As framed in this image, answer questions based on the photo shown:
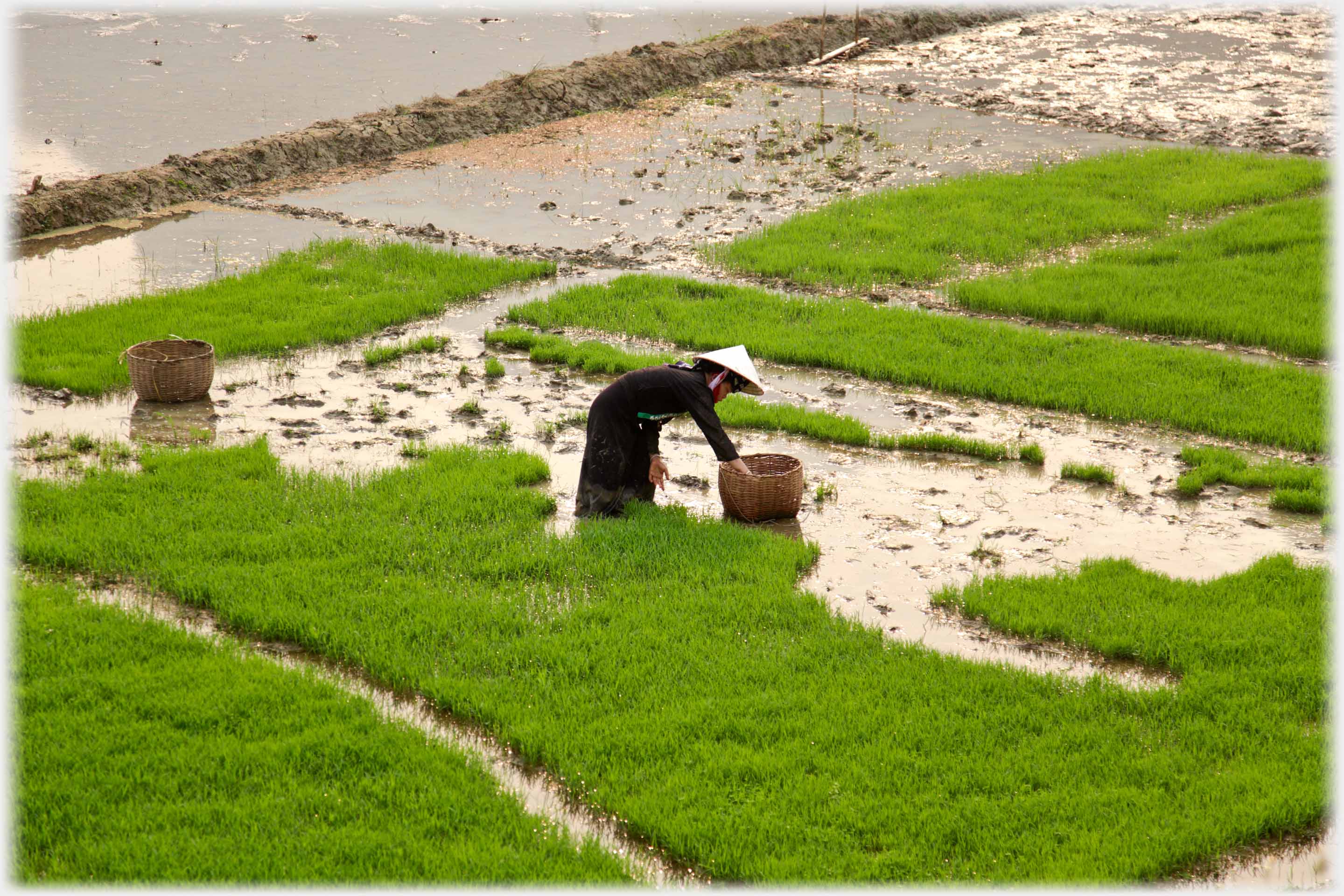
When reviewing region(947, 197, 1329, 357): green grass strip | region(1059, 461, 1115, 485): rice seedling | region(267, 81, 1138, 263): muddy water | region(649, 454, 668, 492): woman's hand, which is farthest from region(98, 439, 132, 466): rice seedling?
region(947, 197, 1329, 357): green grass strip

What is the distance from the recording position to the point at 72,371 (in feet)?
29.4

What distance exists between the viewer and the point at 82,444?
26.1 feet

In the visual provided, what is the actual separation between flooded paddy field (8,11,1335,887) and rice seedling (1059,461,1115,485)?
0.05 meters

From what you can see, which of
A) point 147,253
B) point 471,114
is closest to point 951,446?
point 147,253

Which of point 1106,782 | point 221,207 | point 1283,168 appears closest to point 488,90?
point 221,207

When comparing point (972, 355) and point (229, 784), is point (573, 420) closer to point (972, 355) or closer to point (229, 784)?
point (972, 355)

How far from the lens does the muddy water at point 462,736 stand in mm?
4566

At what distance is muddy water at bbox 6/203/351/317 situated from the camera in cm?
1091

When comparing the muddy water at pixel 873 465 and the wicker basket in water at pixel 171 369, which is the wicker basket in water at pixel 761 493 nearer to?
the muddy water at pixel 873 465

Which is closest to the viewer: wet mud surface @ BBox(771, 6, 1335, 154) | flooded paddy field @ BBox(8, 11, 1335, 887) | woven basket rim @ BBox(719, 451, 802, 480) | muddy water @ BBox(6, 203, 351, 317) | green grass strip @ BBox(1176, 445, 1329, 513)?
flooded paddy field @ BBox(8, 11, 1335, 887)

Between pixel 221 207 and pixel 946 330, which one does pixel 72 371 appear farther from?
pixel 946 330

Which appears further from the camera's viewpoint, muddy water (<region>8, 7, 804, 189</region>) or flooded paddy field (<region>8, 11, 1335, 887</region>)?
muddy water (<region>8, 7, 804, 189</region>)

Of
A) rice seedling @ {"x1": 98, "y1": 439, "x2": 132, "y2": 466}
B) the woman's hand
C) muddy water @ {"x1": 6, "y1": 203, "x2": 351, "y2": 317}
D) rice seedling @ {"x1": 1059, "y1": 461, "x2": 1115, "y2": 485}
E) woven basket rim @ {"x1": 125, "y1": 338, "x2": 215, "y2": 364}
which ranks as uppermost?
muddy water @ {"x1": 6, "y1": 203, "x2": 351, "y2": 317}

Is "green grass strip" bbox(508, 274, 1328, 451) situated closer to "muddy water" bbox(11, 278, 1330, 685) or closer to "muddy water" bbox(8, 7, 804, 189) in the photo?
"muddy water" bbox(11, 278, 1330, 685)
